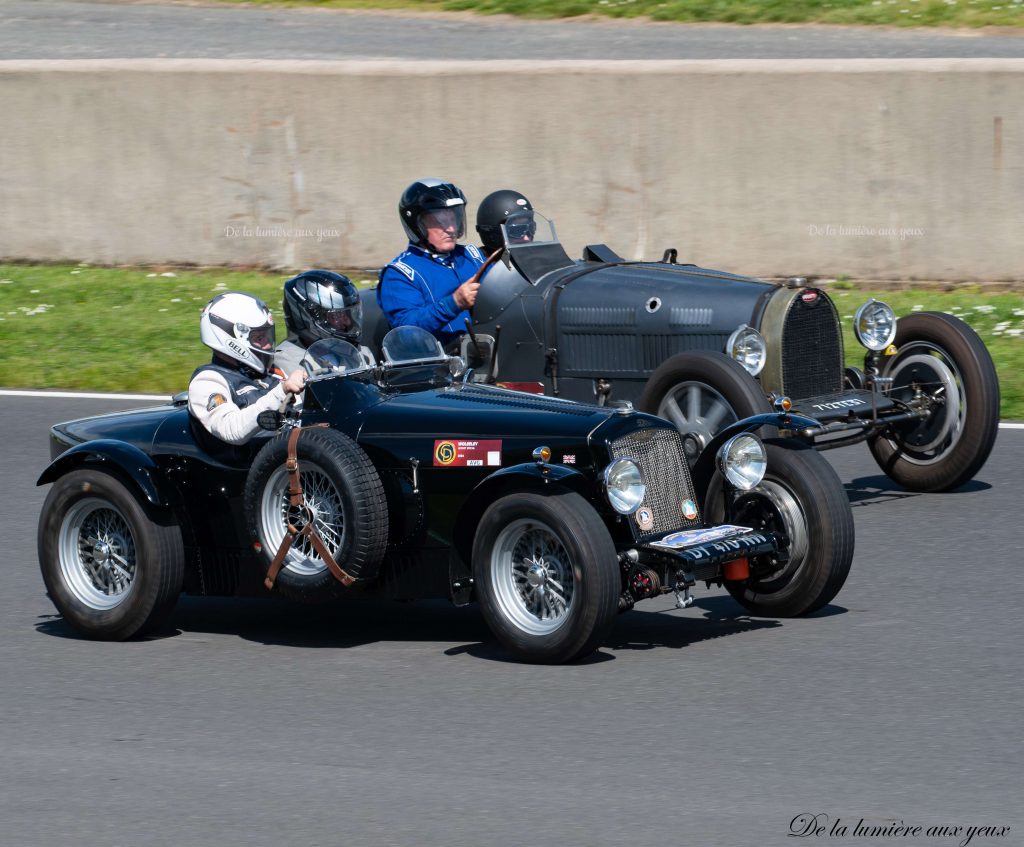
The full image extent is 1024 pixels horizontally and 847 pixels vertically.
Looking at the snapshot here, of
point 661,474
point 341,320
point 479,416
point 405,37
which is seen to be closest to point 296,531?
point 479,416

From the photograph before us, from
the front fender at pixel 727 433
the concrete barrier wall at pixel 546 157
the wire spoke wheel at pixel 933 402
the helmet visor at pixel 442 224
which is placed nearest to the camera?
the front fender at pixel 727 433

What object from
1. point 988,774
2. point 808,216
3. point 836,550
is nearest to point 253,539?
point 836,550

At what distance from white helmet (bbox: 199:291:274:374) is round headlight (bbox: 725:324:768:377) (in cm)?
314

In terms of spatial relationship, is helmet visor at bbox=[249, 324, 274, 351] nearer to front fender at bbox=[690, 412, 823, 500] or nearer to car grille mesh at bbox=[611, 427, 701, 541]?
car grille mesh at bbox=[611, 427, 701, 541]

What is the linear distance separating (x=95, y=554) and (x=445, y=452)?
5.32 ft

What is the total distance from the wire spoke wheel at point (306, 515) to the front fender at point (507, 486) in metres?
0.46

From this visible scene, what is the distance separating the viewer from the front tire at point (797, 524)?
7348 mm

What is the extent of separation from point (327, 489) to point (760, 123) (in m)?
8.91

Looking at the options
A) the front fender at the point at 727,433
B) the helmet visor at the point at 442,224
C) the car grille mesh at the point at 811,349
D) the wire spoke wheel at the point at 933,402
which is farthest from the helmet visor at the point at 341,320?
the wire spoke wheel at the point at 933,402

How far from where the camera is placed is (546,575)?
683 centimetres

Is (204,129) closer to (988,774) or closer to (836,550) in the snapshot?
(836,550)

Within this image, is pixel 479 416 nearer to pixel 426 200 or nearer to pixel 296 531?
pixel 296 531

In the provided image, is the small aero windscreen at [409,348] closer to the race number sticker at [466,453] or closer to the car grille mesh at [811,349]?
the race number sticker at [466,453]

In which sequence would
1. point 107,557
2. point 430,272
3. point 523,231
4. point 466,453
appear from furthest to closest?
point 523,231 → point 430,272 → point 107,557 → point 466,453
